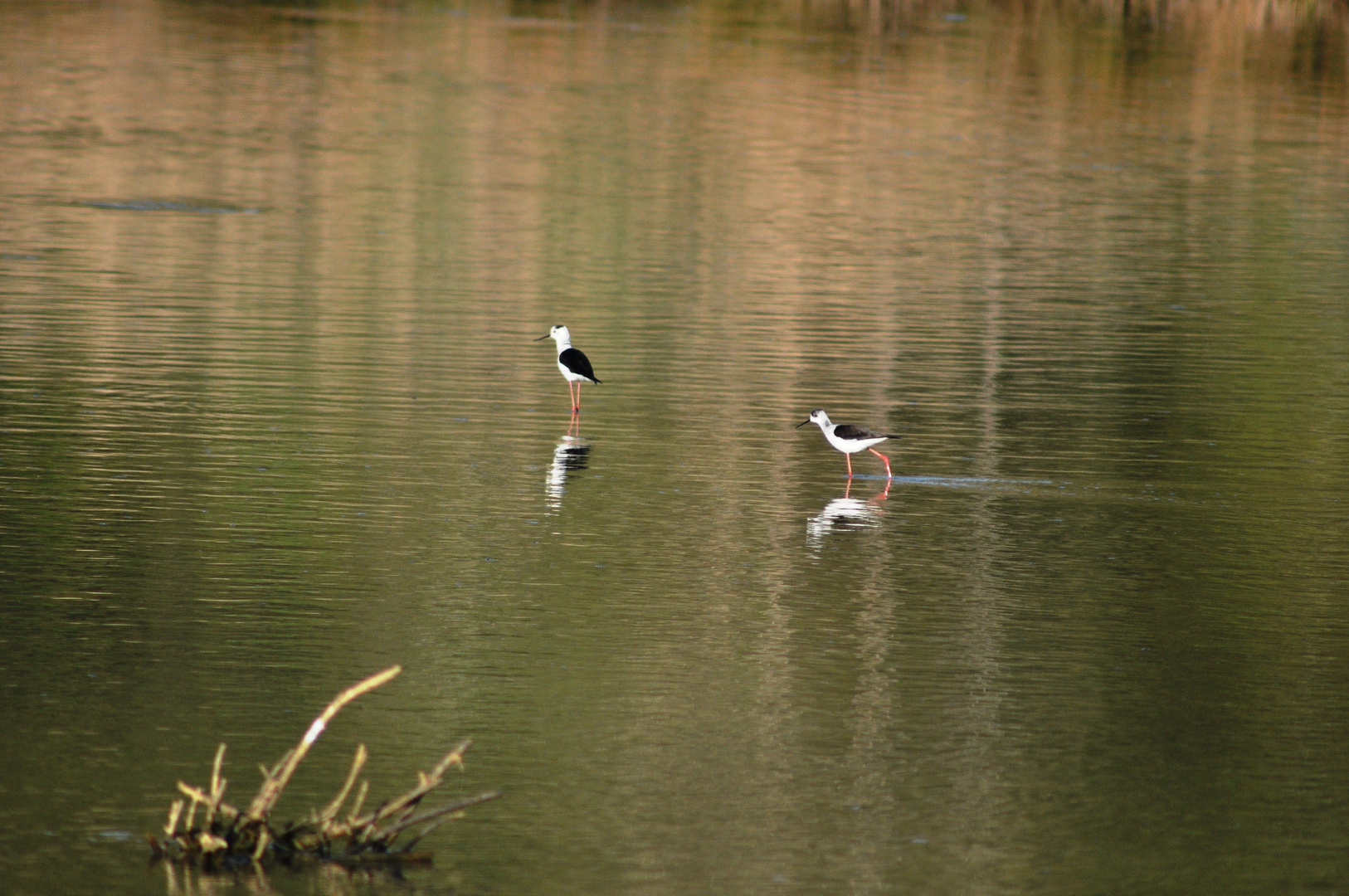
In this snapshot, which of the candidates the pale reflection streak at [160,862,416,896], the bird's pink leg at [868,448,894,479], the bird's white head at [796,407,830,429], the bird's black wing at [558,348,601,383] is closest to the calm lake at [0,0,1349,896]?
the pale reflection streak at [160,862,416,896]

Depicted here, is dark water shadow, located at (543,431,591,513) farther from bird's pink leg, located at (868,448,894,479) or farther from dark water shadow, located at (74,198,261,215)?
dark water shadow, located at (74,198,261,215)

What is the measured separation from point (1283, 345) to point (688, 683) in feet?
49.1

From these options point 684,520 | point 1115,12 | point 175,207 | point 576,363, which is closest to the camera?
point 684,520

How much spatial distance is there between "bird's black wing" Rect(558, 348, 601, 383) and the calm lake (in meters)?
0.63

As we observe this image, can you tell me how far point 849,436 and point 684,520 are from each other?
7.07 ft

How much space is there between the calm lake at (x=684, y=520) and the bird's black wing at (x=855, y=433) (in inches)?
17.6

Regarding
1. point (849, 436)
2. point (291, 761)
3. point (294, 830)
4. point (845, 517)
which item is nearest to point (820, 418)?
point (849, 436)

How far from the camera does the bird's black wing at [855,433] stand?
55.4ft

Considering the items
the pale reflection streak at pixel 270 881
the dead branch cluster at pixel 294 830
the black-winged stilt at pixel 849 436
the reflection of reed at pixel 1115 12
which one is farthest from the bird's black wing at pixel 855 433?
the reflection of reed at pixel 1115 12

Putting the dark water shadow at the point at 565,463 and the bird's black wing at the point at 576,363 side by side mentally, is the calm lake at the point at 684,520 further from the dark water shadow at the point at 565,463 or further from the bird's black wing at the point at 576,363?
the bird's black wing at the point at 576,363

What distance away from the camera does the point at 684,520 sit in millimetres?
15312

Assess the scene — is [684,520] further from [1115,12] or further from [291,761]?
[1115,12]

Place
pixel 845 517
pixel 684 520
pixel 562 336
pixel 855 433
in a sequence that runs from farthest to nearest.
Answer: pixel 562 336, pixel 855 433, pixel 845 517, pixel 684 520

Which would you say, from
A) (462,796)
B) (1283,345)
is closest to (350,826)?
(462,796)
